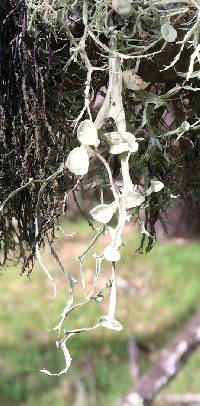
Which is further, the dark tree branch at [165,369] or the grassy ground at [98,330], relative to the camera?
the grassy ground at [98,330]

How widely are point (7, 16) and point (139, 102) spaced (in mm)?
150

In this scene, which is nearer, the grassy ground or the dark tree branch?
the dark tree branch

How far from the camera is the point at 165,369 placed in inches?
57.5

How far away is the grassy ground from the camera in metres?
2.17

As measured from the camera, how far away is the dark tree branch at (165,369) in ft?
4.48

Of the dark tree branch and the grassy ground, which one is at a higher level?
the dark tree branch

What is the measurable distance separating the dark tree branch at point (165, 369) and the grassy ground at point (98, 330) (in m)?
0.69

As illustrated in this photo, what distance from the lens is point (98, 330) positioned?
2.57m

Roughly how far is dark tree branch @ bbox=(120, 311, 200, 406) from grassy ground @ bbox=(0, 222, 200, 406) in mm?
686

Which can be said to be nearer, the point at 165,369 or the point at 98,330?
the point at 165,369

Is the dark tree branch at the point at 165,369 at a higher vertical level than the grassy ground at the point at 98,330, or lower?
higher

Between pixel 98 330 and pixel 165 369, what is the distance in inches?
44.5

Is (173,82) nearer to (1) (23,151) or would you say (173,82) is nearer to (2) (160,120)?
(2) (160,120)

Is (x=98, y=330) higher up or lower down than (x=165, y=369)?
lower down
